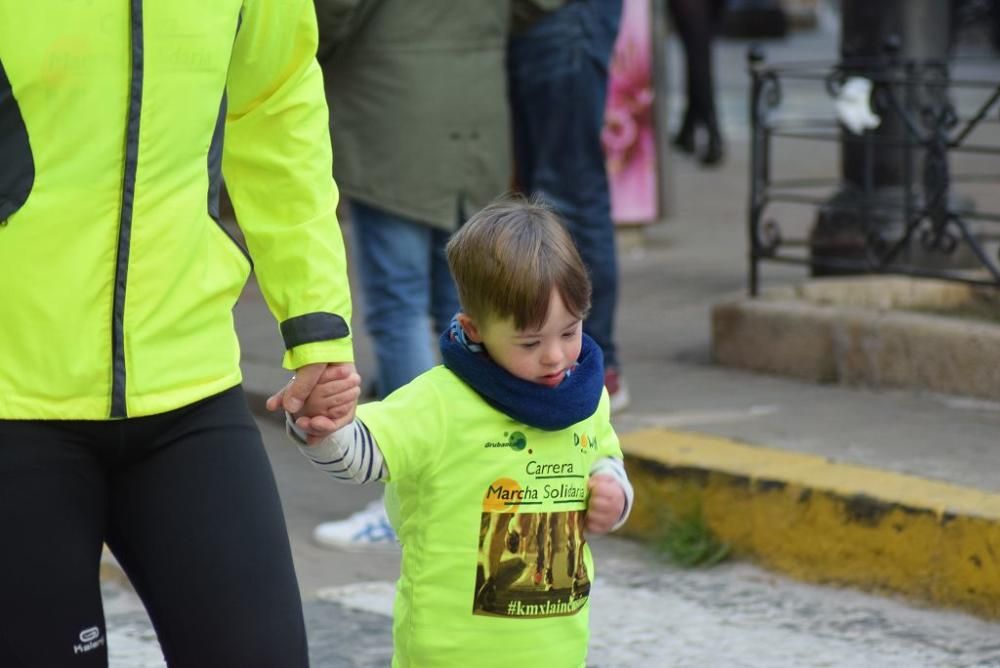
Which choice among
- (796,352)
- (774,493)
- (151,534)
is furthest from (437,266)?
(151,534)

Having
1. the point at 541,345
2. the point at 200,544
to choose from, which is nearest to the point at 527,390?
the point at 541,345

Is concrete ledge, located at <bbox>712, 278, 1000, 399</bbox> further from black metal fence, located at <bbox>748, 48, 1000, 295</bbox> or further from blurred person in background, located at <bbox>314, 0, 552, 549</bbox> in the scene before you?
blurred person in background, located at <bbox>314, 0, 552, 549</bbox>

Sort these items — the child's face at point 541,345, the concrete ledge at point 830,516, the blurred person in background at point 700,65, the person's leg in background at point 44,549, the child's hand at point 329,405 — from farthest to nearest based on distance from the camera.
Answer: the blurred person in background at point 700,65 < the concrete ledge at point 830,516 < the child's face at point 541,345 < the child's hand at point 329,405 < the person's leg in background at point 44,549

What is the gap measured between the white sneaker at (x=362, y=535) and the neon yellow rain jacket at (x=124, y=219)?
224cm

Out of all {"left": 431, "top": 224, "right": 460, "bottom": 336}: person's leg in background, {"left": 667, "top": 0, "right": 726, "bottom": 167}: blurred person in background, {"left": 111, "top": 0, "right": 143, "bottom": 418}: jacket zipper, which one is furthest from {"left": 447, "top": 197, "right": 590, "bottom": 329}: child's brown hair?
{"left": 667, "top": 0, "right": 726, "bottom": 167}: blurred person in background

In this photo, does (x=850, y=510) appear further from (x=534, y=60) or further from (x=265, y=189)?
(x=265, y=189)

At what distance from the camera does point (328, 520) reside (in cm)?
508

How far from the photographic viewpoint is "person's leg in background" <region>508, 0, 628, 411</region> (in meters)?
5.13

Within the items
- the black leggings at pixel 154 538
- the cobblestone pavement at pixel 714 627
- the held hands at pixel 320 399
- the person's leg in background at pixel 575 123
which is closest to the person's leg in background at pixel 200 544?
the black leggings at pixel 154 538

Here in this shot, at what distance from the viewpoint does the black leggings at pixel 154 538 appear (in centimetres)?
240

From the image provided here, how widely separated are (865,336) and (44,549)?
3596 mm

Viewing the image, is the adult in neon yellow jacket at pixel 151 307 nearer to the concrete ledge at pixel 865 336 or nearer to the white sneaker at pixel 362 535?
the white sneaker at pixel 362 535

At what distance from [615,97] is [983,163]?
3545 mm

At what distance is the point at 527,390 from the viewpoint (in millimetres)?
2664
